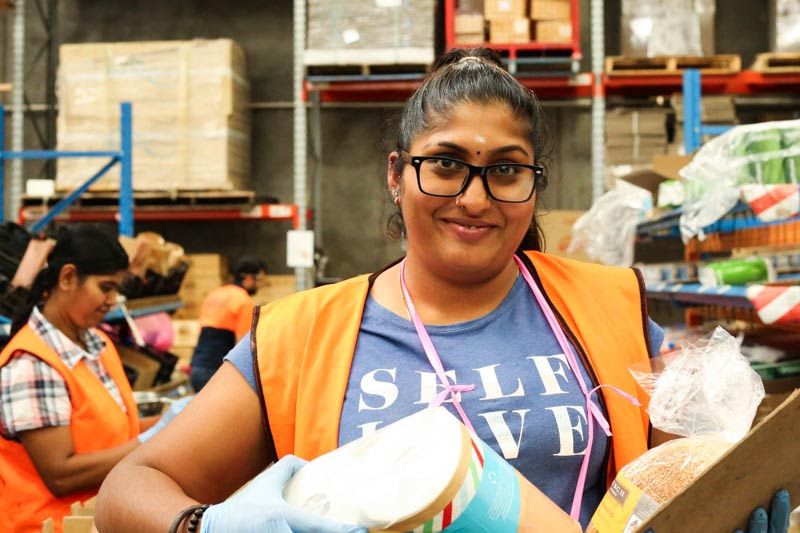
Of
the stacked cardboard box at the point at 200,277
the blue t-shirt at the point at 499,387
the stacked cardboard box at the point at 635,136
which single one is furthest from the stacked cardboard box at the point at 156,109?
the blue t-shirt at the point at 499,387

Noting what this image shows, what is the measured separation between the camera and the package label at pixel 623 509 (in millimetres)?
1069

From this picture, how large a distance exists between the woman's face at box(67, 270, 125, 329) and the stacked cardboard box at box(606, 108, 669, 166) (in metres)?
5.99

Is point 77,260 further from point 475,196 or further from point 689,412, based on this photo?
point 689,412

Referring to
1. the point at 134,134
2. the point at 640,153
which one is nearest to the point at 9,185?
the point at 134,134

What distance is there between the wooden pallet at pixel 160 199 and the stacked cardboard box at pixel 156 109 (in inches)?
3.3

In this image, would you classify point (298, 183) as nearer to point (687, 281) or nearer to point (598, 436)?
point (687, 281)

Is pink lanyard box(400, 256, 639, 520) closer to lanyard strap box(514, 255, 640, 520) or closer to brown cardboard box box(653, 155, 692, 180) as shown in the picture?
lanyard strap box(514, 255, 640, 520)

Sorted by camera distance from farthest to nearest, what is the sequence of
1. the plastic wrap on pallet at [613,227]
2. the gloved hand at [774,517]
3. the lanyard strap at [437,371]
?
the plastic wrap on pallet at [613,227], the lanyard strap at [437,371], the gloved hand at [774,517]

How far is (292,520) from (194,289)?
7.62 meters

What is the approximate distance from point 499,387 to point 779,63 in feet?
25.1

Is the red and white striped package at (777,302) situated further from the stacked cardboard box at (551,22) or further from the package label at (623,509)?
the stacked cardboard box at (551,22)

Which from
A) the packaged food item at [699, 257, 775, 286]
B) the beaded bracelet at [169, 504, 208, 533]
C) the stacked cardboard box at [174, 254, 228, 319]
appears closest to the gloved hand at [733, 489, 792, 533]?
the beaded bracelet at [169, 504, 208, 533]

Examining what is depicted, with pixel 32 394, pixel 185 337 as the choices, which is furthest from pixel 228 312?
pixel 32 394

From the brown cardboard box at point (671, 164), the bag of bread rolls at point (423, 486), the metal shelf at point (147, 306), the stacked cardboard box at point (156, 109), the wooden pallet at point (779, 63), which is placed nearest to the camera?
the bag of bread rolls at point (423, 486)
